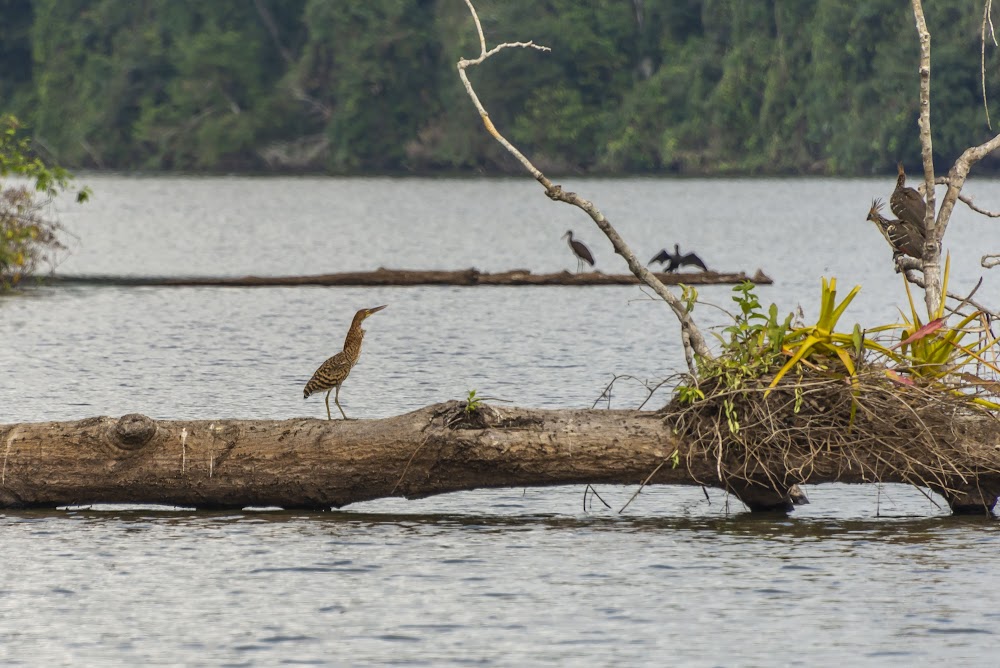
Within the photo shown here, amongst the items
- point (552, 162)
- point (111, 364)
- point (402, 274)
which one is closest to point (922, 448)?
point (111, 364)

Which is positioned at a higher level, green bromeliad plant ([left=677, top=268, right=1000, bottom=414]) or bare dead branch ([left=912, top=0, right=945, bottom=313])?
bare dead branch ([left=912, top=0, right=945, bottom=313])

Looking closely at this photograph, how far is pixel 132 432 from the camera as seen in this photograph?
10883 millimetres

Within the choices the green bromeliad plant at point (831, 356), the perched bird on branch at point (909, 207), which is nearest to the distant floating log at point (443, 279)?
the perched bird on branch at point (909, 207)

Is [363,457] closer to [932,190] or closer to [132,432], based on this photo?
[132,432]

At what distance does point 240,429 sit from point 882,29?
257 feet

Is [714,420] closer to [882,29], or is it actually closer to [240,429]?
[240,429]

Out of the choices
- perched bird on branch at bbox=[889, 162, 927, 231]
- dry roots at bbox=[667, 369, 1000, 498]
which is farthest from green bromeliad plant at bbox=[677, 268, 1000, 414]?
perched bird on branch at bbox=[889, 162, 927, 231]

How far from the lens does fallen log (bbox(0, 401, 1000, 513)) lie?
10875 mm

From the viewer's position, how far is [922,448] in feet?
36.0

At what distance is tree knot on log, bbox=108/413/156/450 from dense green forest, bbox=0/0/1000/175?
2913 inches

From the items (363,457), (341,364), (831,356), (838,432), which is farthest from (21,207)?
(838,432)

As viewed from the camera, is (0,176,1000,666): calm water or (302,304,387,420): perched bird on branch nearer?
(0,176,1000,666): calm water

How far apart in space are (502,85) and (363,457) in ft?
293

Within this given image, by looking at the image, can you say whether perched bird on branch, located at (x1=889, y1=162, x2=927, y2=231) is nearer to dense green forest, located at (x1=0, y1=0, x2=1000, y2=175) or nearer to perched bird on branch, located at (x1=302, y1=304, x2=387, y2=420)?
perched bird on branch, located at (x1=302, y1=304, x2=387, y2=420)
